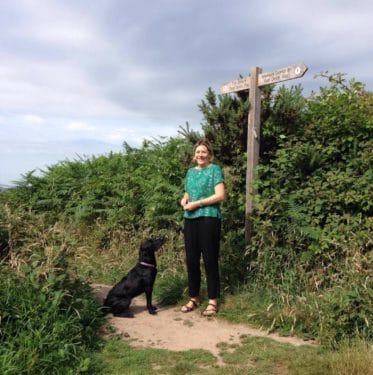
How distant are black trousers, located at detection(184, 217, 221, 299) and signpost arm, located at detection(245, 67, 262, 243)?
2.93 ft

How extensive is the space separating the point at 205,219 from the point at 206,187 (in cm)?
38

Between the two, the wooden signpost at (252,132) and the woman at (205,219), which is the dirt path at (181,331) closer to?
the woman at (205,219)

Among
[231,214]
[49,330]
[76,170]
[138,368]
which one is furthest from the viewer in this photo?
[76,170]

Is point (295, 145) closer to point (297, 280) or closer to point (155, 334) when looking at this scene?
point (297, 280)

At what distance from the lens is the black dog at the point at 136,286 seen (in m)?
5.16

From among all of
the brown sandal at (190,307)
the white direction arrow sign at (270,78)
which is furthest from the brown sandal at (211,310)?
the white direction arrow sign at (270,78)

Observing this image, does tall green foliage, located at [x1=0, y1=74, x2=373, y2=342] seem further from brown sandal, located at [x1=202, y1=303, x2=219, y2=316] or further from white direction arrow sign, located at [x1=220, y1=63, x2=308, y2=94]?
brown sandal, located at [x1=202, y1=303, x2=219, y2=316]

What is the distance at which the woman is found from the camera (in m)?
5.04

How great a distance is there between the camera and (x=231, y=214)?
6.33m

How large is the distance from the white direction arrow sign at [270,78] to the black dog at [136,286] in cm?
244

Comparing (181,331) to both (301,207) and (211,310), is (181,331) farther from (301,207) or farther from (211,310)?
(301,207)

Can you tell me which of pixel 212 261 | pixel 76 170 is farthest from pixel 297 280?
pixel 76 170

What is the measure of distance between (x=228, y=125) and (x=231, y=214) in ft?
4.43

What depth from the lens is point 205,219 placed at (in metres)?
5.05
